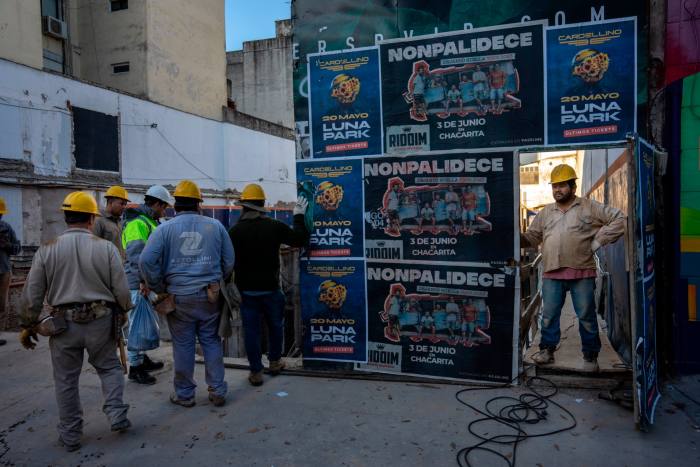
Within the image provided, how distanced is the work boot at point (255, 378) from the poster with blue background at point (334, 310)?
608 mm

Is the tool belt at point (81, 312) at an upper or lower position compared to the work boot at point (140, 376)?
upper

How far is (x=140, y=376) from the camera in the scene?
17.6 feet

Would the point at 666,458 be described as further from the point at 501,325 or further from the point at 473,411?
the point at 501,325

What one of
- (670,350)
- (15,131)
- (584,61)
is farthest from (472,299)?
(15,131)

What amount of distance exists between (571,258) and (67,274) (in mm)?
4536

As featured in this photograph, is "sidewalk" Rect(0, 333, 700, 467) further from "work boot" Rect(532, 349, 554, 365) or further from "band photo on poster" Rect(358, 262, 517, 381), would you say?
"work boot" Rect(532, 349, 554, 365)

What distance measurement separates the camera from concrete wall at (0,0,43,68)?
52.7 ft

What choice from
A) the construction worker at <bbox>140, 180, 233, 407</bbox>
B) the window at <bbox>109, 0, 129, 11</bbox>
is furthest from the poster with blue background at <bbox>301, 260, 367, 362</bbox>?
the window at <bbox>109, 0, 129, 11</bbox>

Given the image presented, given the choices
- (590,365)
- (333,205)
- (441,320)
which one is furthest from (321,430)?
(590,365)

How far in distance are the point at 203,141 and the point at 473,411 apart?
20.5 meters

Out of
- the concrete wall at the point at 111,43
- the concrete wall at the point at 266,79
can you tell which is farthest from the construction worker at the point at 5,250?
the concrete wall at the point at 266,79

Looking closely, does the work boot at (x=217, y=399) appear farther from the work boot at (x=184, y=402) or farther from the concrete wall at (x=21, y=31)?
the concrete wall at (x=21, y=31)

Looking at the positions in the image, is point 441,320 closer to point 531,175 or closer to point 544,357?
point 544,357

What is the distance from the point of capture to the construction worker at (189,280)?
4.55 metres
